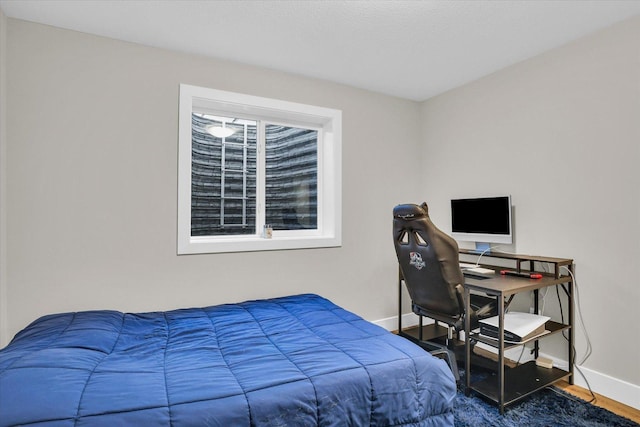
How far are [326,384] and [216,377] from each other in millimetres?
451

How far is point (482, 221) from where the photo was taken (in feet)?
9.90

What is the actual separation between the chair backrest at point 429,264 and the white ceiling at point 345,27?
122 cm

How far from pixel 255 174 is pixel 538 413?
2705mm

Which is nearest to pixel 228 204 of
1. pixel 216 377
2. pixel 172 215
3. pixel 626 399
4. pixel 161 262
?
pixel 172 215

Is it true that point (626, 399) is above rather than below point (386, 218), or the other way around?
below

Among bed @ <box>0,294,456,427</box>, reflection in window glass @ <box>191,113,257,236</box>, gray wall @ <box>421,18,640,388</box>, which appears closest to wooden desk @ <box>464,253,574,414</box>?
gray wall @ <box>421,18,640,388</box>

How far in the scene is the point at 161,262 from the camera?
259 centimetres

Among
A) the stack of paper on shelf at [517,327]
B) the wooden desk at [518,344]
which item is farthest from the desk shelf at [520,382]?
the stack of paper on shelf at [517,327]

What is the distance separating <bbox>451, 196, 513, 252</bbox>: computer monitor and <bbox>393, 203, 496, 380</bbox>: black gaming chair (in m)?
0.55

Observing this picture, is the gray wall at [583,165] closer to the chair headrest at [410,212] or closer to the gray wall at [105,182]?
the chair headrest at [410,212]

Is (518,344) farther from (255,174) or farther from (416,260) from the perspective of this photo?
(255,174)

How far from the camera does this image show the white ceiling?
2.10 metres

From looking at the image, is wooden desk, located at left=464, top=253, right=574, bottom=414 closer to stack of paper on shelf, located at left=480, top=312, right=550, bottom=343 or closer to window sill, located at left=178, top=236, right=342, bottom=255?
stack of paper on shelf, located at left=480, top=312, right=550, bottom=343

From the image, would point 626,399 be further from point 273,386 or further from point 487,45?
point 487,45
